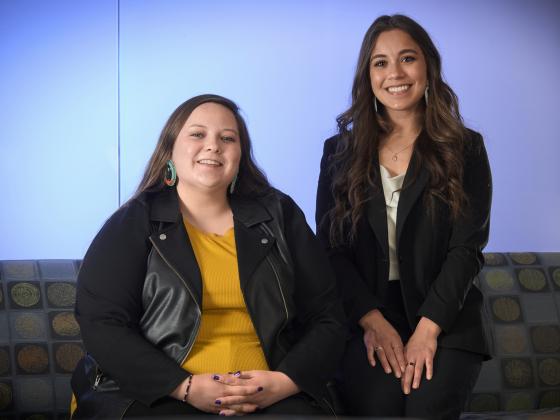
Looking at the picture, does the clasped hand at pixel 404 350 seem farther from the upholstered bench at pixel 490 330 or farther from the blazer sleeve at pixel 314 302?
the upholstered bench at pixel 490 330

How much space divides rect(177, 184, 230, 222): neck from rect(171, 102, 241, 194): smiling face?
0.05ft

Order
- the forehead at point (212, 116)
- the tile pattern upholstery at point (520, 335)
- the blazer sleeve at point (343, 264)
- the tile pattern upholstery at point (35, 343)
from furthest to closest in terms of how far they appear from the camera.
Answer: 1. the tile pattern upholstery at point (520, 335)
2. the tile pattern upholstery at point (35, 343)
3. the blazer sleeve at point (343, 264)
4. the forehead at point (212, 116)

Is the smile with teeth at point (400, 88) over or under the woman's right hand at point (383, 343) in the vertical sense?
over

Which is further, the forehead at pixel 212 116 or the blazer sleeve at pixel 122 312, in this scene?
the forehead at pixel 212 116

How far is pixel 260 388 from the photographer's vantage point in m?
2.01

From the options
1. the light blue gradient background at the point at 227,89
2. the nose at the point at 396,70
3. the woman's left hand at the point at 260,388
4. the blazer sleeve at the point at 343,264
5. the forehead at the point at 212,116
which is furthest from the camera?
the light blue gradient background at the point at 227,89

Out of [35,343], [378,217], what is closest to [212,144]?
[378,217]

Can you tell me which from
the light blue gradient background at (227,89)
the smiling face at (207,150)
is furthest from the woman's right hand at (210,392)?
the light blue gradient background at (227,89)

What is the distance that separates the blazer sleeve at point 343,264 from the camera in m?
2.45

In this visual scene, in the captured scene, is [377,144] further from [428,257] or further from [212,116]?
[212,116]

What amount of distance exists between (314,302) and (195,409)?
48 cm

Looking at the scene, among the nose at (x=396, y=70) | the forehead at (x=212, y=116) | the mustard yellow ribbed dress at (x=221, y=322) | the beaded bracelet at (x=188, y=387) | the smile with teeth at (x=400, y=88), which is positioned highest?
the nose at (x=396, y=70)

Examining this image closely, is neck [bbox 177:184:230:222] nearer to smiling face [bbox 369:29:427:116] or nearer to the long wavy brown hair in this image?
the long wavy brown hair

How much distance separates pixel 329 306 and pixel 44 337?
1.08 metres
